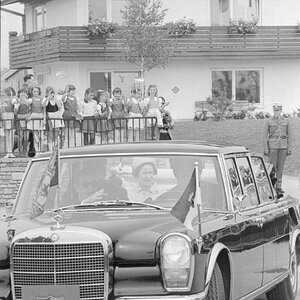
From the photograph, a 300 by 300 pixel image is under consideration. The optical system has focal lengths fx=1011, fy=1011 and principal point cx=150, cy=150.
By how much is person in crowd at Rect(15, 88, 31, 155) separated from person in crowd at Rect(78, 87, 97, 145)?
3.55 ft

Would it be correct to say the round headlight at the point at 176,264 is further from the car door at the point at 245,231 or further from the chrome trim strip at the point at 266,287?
the chrome trim strip at the point at 266,287

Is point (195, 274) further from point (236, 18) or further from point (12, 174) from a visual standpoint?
point (236, 18)

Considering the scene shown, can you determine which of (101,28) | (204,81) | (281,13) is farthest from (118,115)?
(281,13)

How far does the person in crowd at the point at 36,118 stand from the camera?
18.8 m

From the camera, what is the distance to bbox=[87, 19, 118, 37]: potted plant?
132 feet

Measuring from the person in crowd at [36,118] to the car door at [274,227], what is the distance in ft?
32.6

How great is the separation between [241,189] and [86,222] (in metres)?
1.87

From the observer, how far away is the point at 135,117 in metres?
19.3

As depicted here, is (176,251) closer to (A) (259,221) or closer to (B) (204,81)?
(A) (259,221)

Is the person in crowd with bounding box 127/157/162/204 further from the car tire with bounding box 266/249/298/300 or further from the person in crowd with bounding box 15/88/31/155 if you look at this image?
the person in crowd with bounding box 15/88/31/155

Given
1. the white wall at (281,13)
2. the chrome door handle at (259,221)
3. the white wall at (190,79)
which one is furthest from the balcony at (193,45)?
the chrome door handle at (259,221)

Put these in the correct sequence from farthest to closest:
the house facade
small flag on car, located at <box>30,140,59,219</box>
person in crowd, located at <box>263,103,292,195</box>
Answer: the house facade
person in crowd, located at <box>263,103,292,195</box>
small flag on car, located at <box>30,140,59,219</box>

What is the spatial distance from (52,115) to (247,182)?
11.0 metres

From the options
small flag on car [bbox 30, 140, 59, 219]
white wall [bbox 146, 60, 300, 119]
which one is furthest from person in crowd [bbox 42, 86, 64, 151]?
white wall [bbox 146, 60, 300, 119]
